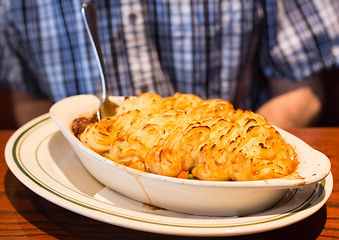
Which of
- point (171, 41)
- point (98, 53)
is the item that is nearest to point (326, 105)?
point (171, 41)

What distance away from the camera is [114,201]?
0.64 m

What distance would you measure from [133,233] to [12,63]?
1175 millimetres

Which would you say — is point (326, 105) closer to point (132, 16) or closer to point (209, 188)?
point (132, 16)

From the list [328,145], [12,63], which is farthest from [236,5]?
[12,63]

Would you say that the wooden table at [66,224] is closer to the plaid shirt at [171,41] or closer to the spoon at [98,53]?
the spoon at [98,53]

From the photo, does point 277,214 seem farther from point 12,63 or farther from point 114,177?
point 12,63

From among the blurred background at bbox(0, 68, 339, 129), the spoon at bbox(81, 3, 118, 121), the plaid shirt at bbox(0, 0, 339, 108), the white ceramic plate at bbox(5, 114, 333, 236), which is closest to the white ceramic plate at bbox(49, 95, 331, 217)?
the white ceramic plate at bbox(5, 114, 333, 236)

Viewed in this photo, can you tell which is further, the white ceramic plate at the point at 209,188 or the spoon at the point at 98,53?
the spoon at the point at 98,53

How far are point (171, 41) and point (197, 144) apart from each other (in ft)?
2.88

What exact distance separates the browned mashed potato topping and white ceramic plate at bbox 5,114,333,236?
56 millimetres

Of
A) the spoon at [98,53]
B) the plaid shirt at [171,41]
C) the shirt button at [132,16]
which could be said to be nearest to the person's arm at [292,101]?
the plaid shirt at [171,41]

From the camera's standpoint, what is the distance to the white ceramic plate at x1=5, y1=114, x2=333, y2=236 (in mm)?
506

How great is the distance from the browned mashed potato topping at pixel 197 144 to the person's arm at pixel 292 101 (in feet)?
2.72

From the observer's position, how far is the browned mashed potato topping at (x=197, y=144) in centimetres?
55
